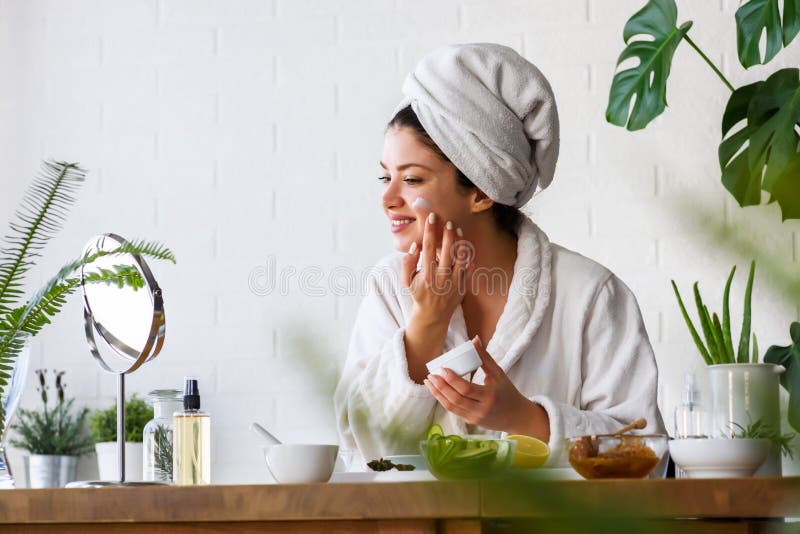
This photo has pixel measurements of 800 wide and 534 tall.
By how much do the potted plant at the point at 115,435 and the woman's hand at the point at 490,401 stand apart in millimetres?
1896

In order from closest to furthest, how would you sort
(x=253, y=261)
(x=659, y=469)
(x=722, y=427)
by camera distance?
(x=722, y=427) < (x=659, y=469) < (x=253, y=261)

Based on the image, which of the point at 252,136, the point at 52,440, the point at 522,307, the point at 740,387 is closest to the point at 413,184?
the point at 522,307

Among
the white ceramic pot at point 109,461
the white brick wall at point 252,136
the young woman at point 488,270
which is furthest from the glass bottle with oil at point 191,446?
the white ceramic pot at point 109,461

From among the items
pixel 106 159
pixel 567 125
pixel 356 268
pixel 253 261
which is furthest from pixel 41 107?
pixel 567 125

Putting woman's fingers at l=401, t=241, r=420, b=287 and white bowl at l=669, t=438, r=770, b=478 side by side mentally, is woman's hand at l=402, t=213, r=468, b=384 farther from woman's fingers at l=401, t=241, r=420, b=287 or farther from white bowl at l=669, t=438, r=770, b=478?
white bowl at l=669, t=438, r=770, b=478

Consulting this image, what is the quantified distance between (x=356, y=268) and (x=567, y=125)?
2.51 feet

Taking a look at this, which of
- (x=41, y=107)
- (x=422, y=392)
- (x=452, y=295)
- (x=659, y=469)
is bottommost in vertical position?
(x=659, y=469)

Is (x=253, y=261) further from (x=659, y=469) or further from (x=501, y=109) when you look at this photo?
(x=659, y=469)

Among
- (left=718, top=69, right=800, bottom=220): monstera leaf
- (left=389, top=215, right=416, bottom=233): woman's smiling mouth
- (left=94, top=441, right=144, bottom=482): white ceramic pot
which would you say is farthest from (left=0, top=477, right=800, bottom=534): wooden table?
(left=94, top=441, right=144, bottom=482): white ceramic pot

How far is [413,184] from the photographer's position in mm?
1956

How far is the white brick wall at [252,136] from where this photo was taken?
3.28 m

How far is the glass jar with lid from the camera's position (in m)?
1.41

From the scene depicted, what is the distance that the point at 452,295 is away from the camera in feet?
6.01

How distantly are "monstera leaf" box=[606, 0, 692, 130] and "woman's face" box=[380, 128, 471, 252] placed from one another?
41.0 inches
